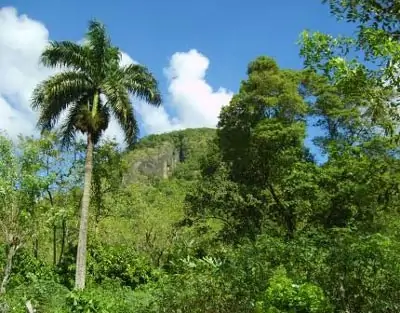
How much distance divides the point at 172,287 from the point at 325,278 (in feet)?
8.97

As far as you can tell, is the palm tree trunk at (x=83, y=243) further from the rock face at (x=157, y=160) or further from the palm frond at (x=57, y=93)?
the rock face at (x=157, y=160)

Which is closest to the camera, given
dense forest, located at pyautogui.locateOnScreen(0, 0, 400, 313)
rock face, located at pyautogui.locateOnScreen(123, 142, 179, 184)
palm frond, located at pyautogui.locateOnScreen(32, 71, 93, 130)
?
dense forest, located at pyautogui.locateOnScreen(0, 0, 400, 313)

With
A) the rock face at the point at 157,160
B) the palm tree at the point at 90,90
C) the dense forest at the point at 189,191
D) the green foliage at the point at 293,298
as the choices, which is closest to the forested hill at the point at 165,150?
the rock face at the point at 157,160

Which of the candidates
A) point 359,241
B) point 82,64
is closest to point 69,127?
point 82,64

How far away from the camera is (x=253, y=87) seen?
24.7 metres

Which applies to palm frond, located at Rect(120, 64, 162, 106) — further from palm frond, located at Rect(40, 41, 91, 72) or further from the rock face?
the rock face

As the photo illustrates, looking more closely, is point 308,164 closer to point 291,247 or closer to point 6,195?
point 6,195

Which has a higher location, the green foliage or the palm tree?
the palm tree

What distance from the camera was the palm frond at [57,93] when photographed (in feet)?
67.5

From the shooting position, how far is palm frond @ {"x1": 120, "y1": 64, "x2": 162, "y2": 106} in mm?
21656

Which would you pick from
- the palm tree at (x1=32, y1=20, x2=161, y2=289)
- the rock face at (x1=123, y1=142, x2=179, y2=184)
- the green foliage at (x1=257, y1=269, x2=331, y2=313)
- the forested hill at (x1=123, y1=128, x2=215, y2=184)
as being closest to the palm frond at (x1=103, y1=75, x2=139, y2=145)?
the palm tree at (x1=32, y1=20, x2=161, y2=289)

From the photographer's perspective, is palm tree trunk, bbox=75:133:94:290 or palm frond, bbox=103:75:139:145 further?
palm frond, bbox=103:75:139:145

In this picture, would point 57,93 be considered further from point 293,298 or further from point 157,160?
point 157,160

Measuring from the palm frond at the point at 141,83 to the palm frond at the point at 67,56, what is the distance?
4.88 feet
